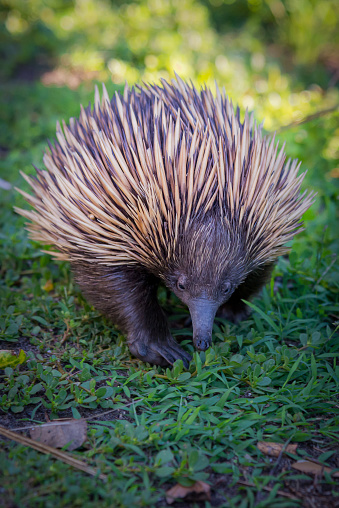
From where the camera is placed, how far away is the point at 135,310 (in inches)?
98.2

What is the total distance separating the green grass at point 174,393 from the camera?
1.75m

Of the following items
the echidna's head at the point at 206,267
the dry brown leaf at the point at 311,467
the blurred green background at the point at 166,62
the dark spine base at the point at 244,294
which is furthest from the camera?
the blurred green background at the point at 166,62

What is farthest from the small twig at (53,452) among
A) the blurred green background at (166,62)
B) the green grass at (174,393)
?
the blurred green background at (166,62)

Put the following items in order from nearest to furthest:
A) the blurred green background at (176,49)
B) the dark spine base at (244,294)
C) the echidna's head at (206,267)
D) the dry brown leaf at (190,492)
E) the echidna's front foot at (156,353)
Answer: the dry brown leaf at (190,492) → the echidna's head at (206,267) → the echidna's front foot at (156,353) → the dark spine base at (244,294) → the blurred green background at (176,49)

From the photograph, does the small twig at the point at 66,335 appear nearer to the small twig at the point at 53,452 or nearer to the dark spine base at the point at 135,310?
the dark spine base at the point at 135,310

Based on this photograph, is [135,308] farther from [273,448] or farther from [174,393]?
[273,448]

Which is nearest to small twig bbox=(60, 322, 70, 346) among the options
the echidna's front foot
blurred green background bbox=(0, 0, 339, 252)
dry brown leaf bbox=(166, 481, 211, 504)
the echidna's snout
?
the echidna's front foot

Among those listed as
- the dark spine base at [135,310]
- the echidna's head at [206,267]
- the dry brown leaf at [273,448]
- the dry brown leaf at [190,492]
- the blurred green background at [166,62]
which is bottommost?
the dry brown leaf at [190,492]

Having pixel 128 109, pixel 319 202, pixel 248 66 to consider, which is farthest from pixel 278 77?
pixel 128 109

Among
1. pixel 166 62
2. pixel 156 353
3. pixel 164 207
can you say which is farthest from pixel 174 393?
pixel 166 62

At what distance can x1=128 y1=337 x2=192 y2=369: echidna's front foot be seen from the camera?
2475 mm

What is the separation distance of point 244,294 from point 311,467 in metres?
1.09

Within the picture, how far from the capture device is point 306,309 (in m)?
2.90

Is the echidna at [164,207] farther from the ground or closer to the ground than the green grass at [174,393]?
farther from the ground
